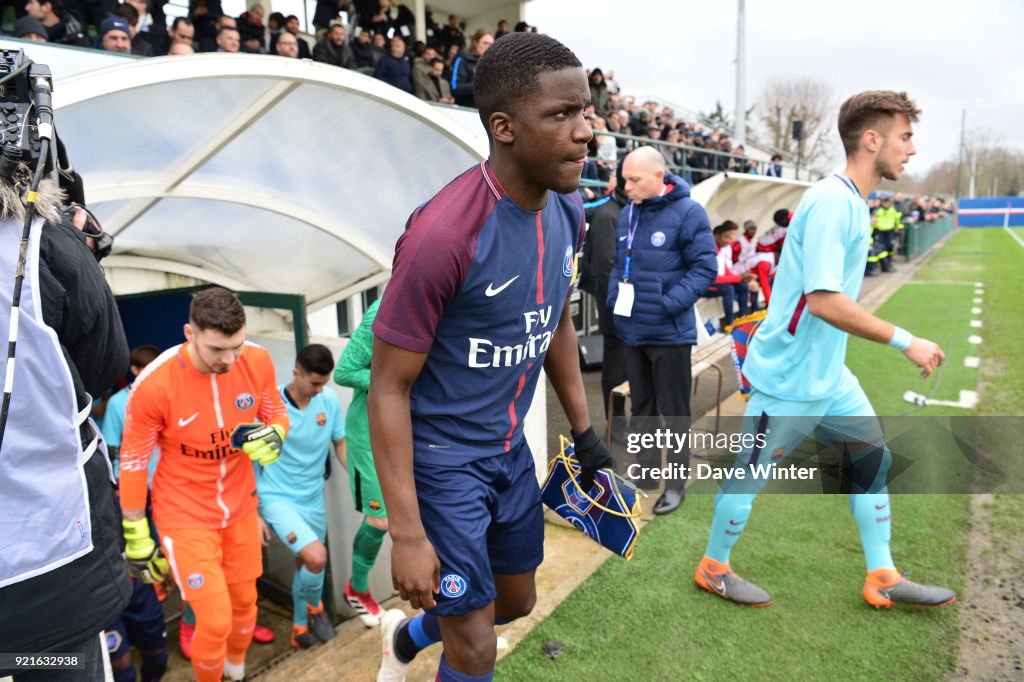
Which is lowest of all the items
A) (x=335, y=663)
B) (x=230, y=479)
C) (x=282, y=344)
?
(x=335, y=663)

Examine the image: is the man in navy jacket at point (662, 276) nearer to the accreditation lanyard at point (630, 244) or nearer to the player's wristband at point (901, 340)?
the accreditation lanyard at point (630, 244)

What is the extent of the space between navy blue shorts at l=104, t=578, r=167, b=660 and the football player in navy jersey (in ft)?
6.89

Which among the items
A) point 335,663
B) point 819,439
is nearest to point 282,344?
point 335,663

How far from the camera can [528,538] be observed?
88.4 inches

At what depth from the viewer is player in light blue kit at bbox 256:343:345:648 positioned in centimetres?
379

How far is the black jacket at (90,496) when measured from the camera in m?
1.77

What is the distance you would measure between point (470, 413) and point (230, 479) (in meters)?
1.86

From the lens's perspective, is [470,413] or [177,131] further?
[177,131]

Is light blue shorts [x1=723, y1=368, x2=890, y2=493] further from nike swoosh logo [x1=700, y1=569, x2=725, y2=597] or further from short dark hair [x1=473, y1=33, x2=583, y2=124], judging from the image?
short dark hair [x1=473, y1=33, x2=583, y2=124]

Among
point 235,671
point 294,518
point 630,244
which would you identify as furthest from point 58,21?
point 235,671

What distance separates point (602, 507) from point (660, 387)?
2362mm

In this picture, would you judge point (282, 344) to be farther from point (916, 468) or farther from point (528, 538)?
point (916, 468)

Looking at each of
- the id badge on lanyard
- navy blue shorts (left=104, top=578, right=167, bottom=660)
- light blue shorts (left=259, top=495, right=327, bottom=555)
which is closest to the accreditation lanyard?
the id badge on lanyard

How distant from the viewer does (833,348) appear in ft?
10.4
